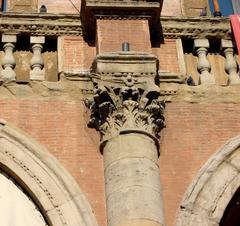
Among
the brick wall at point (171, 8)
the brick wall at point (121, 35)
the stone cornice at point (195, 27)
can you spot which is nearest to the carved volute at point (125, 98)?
the brick wall at point (121, 35)

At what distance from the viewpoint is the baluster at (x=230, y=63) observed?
11060mm

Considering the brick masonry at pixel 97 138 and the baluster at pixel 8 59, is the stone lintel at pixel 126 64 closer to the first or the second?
the brick masonry at pixel 97 138

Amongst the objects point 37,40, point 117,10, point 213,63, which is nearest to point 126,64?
point 117,10

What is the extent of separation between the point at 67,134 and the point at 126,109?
88 cm

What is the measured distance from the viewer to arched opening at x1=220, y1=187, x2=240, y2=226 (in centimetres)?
996

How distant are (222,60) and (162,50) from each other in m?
0.94

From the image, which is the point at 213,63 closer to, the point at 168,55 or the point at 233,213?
the point at 168,55

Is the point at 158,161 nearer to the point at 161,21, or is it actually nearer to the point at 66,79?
the point at 66,79

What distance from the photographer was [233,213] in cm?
1048

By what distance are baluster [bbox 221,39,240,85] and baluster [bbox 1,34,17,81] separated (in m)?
3.16

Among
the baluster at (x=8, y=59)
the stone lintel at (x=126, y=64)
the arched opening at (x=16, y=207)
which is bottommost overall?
the arched opening at (x=16, y=207)

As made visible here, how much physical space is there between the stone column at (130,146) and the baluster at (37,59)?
0.89m

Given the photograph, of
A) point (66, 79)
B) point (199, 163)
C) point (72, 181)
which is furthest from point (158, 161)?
point (66, 79)

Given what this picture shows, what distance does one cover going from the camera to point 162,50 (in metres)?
11.3
